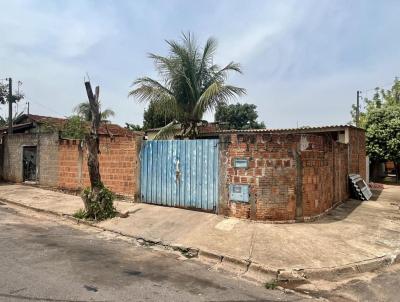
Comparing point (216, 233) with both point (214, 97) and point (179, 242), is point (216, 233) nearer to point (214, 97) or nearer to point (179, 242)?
point (179, 242)

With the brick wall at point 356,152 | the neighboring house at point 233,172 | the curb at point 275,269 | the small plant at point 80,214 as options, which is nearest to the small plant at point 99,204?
the small plant at point 80,214

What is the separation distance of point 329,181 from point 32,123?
19.7m

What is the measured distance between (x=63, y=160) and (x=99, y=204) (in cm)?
520

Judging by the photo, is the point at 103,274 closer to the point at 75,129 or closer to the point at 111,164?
the point at 111,164

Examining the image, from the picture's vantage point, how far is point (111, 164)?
12039 millimetres

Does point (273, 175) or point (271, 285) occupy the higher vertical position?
point (273, 175)

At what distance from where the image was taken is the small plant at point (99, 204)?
9.83m

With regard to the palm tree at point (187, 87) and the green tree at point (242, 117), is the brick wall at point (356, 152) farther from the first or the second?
the green tree at point (242, 117)

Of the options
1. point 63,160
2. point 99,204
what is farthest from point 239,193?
point 63,160

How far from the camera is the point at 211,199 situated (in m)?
9.65

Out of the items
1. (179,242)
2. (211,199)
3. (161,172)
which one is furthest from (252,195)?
(161,172)

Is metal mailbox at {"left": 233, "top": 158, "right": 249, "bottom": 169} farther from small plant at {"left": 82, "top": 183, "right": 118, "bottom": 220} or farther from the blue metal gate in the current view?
small plant at {"left": 82, "top": 183, "right": 118, "bottom": 220}

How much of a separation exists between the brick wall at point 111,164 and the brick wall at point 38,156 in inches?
43.5

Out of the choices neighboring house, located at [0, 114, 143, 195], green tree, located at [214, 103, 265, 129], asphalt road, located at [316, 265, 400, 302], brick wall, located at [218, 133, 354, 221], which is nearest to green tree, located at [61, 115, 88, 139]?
neighboring house, located at [0, 114, 143, 195]
